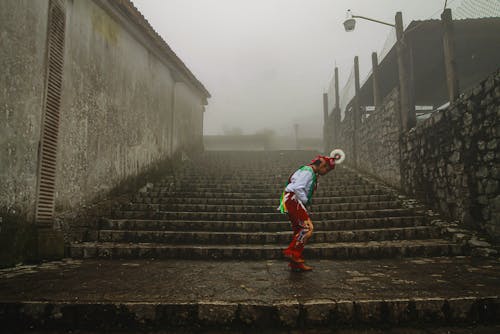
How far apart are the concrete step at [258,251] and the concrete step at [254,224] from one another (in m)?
0.90

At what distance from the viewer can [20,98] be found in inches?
147

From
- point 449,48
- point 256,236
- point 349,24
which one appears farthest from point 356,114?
point 256,236

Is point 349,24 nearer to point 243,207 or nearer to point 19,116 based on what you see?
point 243,207

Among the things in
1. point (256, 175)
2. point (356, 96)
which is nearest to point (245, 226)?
point (256, 175)

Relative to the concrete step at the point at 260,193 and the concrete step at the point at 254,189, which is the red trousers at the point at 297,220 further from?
the concrete step at the point at 254,189

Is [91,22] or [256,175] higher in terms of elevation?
[91,22]

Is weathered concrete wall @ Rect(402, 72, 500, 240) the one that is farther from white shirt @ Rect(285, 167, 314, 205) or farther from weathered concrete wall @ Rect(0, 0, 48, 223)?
weathered concrete wall @ Rect(0, 0, 48, 223)

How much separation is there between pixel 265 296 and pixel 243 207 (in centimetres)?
379

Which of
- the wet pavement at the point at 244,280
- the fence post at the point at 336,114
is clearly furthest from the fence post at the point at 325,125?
the wet pavement at the point at 244,280

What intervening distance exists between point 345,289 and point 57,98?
498cm

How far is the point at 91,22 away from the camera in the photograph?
217 inches

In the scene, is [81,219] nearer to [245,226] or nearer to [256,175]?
[245,226]

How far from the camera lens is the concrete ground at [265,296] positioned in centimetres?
235

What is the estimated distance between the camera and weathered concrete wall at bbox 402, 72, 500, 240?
4129 mm
